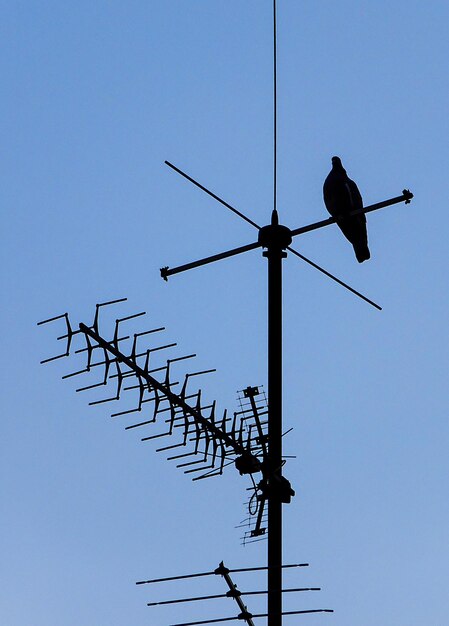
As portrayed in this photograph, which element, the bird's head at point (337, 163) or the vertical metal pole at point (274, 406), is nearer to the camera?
the vertical metal pole at point (274, 406)

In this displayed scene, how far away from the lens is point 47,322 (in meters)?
8.88

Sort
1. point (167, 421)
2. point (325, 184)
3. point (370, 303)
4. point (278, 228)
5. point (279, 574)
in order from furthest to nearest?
1. point (325, 184)
2. point (370, 303)
3. point (167, 421)
4. point (278, 228)
5. point (279, 574)

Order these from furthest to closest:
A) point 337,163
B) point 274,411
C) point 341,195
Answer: point 337,163 → point 341,195 → point 274,411

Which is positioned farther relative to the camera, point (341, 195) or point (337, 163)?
point (337, 163)

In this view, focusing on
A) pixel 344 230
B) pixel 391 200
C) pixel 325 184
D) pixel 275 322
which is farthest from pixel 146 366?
pixel 325 184

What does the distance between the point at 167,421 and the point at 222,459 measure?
53 centimetres

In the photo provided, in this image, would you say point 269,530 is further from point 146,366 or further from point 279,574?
point 146,366

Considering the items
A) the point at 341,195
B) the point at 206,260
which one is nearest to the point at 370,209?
the point at 206,260

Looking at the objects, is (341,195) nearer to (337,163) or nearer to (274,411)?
(337,163)

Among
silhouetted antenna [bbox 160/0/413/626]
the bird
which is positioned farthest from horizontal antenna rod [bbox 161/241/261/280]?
the bird

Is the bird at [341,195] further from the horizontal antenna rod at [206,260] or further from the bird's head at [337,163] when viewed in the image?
the horizontal antenna rod at [206,260]

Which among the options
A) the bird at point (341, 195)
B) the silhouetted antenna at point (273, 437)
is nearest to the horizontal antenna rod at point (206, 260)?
the silhouetted antenna at point (273, 437)

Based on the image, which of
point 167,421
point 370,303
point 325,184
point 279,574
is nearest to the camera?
point 279,574

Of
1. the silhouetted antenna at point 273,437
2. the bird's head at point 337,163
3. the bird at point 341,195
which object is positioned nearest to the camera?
the silhouetted antenna at point 273,437
